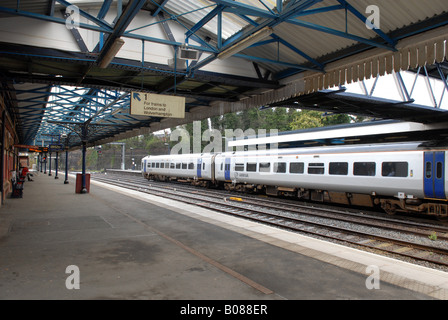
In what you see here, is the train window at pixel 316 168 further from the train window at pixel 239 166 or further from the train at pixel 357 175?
the train window at pixel 239 166

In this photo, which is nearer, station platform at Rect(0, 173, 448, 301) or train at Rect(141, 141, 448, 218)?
station platform at Rect(0, 173, 448, 301)

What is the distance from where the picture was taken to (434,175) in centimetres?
1134

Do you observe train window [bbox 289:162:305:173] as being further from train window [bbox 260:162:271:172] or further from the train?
train window [bbox 260:162:271:172]

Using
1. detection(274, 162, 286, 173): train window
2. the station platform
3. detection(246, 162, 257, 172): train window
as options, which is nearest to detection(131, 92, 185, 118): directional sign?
the station platform

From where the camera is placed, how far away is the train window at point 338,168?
47.0 ft

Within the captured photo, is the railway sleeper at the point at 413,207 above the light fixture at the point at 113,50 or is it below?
below

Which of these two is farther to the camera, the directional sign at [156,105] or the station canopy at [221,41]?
the directional sign at [156,105]

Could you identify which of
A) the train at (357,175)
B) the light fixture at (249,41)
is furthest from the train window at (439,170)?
the light fixture at (249,41)

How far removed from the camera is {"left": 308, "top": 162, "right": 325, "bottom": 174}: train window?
15339 mm

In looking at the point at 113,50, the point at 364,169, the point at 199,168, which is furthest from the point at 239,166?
the point at 113,50

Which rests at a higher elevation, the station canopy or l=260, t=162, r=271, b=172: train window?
the station canopy

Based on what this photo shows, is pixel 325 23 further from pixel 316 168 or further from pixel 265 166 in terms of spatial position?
pixel 265 166

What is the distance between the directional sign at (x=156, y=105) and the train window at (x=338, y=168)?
8565 mm

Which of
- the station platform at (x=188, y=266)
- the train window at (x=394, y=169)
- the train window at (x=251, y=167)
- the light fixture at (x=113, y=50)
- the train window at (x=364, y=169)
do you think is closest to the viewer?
the station platform at (x=188, y=266)
